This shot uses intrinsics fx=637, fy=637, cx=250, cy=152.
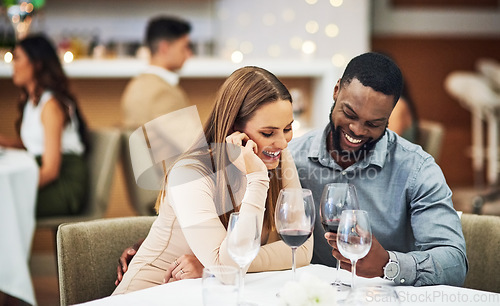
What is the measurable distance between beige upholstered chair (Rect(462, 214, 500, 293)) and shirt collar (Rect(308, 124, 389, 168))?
11.7 inches

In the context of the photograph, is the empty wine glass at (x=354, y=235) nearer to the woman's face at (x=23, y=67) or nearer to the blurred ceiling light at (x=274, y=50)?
the woman's face at (x=23, y=67)

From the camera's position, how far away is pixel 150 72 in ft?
12.1

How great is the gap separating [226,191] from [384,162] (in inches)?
18.9

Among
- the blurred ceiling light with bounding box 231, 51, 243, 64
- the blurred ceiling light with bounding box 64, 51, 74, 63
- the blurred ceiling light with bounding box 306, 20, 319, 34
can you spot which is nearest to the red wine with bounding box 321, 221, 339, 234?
the blurred ceiling light with bounding box 231, 51, 243, 64

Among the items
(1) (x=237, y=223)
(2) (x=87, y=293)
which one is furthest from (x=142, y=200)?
(1) (x=237, y=223)

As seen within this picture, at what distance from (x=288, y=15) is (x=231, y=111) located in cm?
347

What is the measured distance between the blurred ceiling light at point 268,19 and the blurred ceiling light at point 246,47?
0.21 metres

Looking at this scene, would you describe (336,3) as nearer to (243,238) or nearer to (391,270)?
(391,270)

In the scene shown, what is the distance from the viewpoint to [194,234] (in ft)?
4.91

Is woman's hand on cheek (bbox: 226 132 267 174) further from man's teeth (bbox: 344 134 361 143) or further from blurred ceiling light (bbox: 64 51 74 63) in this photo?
blurred ceiling light (bbox: 64 51 74 63)

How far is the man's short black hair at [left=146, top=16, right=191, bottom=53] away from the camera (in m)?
3.77

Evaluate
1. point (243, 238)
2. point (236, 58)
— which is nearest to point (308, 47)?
point (236, 58)

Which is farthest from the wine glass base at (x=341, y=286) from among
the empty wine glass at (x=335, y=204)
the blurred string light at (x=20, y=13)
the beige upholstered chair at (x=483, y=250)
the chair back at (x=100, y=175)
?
the blurred string light at (x=20, y=13)

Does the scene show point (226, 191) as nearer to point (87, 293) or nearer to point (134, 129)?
point (87, 293)
